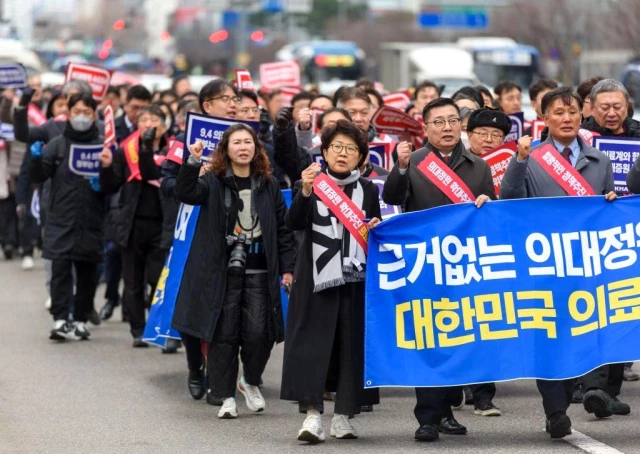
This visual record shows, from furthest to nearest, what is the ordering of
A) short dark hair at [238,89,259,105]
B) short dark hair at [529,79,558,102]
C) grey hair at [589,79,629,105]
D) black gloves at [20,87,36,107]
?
short dark hair at [529,79,558,102]
black gloves at [20,87,36,107]
short dark hair at [238,89,259,105]
grey hair at [589,79,629,105]

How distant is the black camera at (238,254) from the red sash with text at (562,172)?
1.88m

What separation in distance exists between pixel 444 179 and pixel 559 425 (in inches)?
59.6

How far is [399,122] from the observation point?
12.2 metres

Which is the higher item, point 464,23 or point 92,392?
point 464,23

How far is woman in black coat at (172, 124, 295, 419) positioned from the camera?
9.26 m

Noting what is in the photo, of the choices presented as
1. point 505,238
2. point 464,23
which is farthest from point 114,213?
point 464,23

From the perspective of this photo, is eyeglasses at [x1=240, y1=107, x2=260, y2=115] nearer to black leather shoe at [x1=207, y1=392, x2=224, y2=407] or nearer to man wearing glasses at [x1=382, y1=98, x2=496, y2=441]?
black leather shoe at [x1=207, y1=392, x2=224, y2=407]

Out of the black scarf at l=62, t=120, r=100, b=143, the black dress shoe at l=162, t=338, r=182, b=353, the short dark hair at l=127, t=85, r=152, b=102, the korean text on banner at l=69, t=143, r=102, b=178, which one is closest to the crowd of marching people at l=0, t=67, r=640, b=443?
the korean text on banner at l=69, t=143, r=102, b=178

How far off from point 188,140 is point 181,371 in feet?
6.99

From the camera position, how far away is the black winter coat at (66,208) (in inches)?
482

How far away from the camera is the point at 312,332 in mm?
8422

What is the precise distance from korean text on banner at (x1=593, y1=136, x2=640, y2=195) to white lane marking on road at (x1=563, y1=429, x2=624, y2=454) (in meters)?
2.07

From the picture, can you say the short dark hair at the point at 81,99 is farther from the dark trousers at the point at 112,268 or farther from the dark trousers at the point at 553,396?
the dark trousers at the point at 553,396

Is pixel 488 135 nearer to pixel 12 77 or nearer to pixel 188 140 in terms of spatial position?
pixel 188 140
